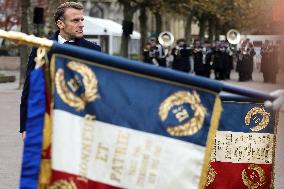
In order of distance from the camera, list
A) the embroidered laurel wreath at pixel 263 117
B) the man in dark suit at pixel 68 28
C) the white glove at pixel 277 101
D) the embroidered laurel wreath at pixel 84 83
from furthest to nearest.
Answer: the embroidered laurel wreath at pixel 263 117 → the man in dark suit at pixel 68 28 → the white glove at pixel 277 101 → the embroidered laurel wreath at pixel 84 83

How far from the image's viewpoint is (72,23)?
6.19 m

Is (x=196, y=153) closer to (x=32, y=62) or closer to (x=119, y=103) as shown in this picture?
(x=119, y=103)

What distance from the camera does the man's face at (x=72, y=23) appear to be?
616cm

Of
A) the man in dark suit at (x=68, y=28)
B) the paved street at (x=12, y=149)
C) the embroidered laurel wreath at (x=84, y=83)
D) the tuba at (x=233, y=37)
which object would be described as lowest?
the paved street at (x=12, y=149)

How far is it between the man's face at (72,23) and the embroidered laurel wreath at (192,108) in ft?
6.28

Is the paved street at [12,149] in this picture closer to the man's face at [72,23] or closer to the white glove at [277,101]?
the white glove at [277,101]

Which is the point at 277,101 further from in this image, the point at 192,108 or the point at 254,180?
the point at 254,180

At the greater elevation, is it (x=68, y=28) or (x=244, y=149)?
(x=68, y=28)

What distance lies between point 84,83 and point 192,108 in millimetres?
554

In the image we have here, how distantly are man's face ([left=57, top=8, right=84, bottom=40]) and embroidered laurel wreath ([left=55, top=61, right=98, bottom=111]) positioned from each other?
6.02 ft

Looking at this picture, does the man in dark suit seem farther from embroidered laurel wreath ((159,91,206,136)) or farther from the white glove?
the white glove

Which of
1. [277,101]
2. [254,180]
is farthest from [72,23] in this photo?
[277,101]

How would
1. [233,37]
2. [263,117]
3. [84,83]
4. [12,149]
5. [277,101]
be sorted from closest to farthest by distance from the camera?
[84,83], [277,101], [263,117], [12,149], [233,37]

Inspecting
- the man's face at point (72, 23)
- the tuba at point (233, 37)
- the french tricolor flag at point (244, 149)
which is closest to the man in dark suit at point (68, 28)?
the man's face at point (72, 23)
